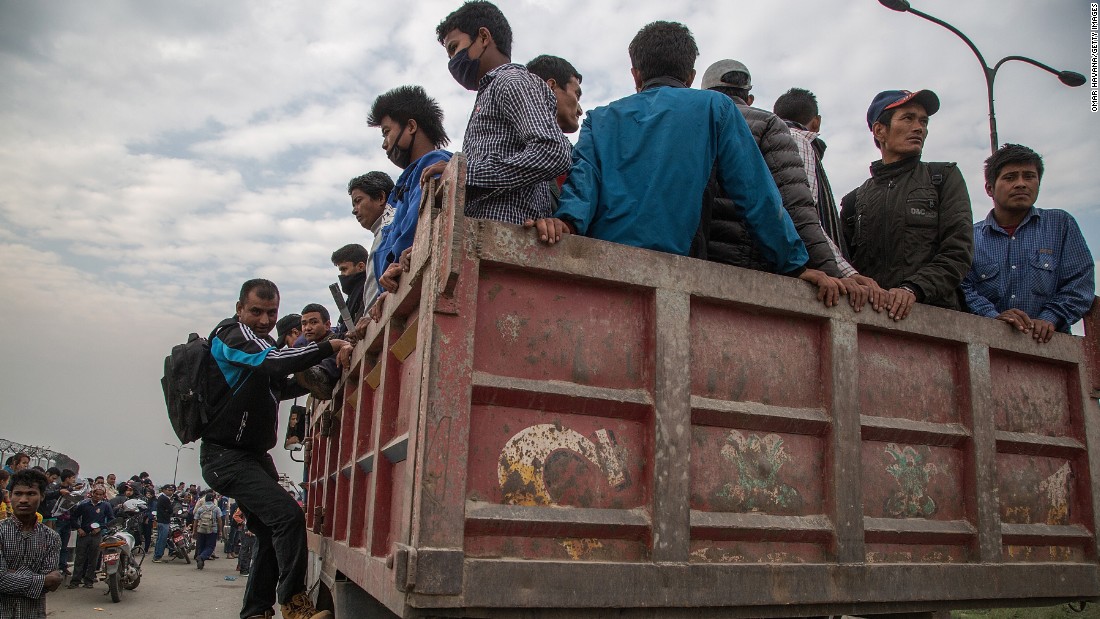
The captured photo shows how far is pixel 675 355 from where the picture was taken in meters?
2.09

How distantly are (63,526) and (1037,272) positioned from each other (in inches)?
529

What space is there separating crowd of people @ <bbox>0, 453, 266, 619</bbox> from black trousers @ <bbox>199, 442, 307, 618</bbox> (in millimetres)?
997

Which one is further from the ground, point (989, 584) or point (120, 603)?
point (989, 584)

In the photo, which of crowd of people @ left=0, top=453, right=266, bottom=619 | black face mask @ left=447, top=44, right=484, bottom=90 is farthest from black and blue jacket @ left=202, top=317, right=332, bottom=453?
black face mask @ left=447, top=44, right=484, bottom=90

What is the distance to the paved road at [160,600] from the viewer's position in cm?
885

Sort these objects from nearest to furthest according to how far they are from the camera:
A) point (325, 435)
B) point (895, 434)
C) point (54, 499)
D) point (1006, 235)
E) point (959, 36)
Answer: point (895, 434)
point (1006, 235)
point (325, 435)
point (959, 36)
point (54, 499)

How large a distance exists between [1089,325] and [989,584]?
1355 mm

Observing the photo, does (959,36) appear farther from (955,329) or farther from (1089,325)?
(955,329)

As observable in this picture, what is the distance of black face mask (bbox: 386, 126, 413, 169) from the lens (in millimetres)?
3840

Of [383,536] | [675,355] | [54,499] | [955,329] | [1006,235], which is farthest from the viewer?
[54,499]

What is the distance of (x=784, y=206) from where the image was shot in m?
2.87

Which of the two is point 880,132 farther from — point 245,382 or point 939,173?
point 245,382

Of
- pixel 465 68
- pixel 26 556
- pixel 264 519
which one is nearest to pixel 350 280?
pixel 264 519

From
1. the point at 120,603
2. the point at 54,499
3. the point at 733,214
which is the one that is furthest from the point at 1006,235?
the point at 54,499
